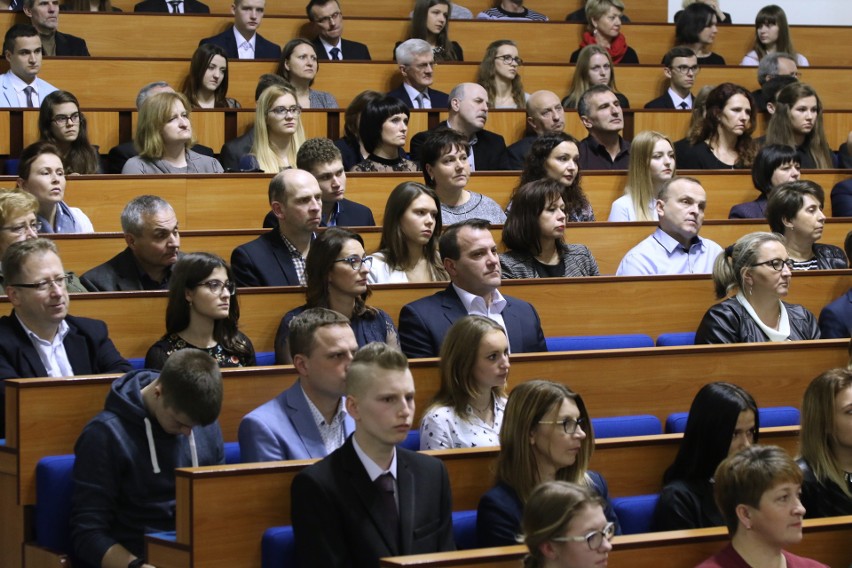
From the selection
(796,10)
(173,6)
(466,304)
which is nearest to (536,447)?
(466,304)

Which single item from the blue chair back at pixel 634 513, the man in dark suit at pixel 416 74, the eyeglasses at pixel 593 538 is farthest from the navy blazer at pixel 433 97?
the eyeglasses at pixel 593 538

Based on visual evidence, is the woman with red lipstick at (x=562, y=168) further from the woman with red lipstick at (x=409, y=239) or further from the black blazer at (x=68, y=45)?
the black blazer at (x=68, y=45)

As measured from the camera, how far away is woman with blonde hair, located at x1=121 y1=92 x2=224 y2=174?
2.03 meters

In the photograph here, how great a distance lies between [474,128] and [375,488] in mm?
1236

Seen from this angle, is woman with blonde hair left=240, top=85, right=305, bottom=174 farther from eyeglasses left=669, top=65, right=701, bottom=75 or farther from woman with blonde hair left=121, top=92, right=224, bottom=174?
eyeglasses left=669, top=65, right=701, bottom=75

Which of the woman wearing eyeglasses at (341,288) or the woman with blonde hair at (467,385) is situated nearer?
the woman with blonde hair at (467,385)

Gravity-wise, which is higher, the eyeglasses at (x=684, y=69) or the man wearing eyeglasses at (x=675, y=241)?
the eyeglasses at (x=684, y=69)

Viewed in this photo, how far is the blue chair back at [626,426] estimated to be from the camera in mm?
1436

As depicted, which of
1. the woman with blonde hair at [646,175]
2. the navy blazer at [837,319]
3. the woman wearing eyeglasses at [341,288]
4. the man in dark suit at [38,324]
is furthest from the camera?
the woman with blonde hair at [646,175]

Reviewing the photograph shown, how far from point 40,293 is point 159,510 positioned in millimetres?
278

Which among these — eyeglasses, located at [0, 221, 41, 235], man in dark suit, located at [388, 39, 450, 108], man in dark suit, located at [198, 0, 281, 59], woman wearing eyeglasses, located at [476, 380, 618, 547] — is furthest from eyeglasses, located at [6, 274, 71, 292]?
man in dark suit, located at [198, 0, 281, 59]

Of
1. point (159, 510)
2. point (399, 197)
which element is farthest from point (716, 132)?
point (159, 510)

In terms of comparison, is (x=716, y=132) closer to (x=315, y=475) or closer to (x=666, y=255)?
(x=666, y=255)

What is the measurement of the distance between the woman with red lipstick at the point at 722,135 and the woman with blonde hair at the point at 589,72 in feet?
0.78
